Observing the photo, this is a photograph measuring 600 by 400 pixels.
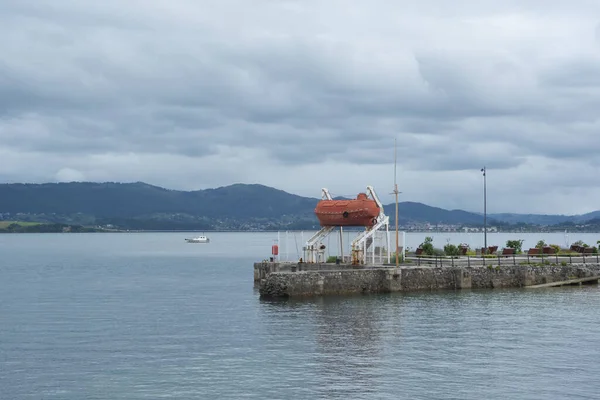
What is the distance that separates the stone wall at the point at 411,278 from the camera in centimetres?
5094

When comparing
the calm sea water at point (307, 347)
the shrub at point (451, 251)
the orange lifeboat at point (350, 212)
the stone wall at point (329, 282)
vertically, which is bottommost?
the calm sea water at point (307, 347)

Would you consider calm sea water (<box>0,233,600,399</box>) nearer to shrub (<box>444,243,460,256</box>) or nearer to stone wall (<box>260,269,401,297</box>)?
stone wall (<box>260,269,401,297</box>)

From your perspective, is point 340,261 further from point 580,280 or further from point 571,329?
point 571,329

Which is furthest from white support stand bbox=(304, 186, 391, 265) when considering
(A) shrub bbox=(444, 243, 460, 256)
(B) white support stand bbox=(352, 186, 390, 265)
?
(A) shrub bbox=(444, 243, 460, 256)

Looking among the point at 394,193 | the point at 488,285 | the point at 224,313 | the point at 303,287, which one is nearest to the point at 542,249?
the point at 488,285

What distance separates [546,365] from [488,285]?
26.4 m

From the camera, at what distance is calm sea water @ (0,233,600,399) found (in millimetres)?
27750

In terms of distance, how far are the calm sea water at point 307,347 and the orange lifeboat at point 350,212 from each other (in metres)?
8.74

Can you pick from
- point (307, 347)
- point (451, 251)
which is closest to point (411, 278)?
point (451, 251)

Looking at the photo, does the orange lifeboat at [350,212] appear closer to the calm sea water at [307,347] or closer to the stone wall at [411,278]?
the stone wall at [411,278]

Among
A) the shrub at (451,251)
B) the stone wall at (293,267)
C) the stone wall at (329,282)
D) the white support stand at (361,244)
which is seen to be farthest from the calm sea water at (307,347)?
the shrub at (451,251)

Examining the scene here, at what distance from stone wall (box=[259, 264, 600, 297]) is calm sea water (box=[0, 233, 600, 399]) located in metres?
1.31

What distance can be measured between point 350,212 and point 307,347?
86.1 feet

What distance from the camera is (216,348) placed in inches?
1377
